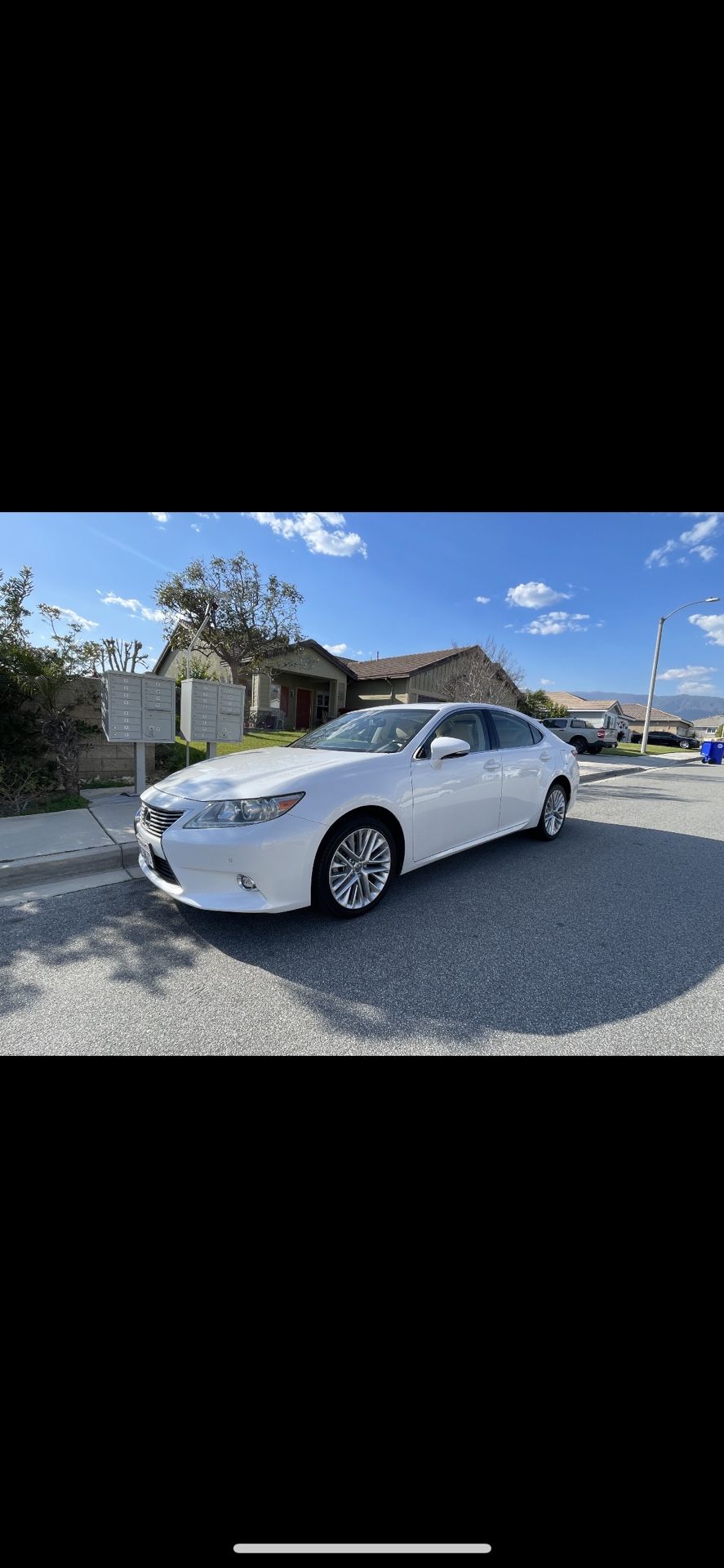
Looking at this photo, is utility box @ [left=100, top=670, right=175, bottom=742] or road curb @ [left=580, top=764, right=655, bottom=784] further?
road curb @ [left=580, top=764, right=655, bottom=784]

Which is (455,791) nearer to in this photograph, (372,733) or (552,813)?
(372,733)

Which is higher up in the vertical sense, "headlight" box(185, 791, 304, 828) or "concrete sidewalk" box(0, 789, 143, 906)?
"headlight" box(185, 791, 304, 828)

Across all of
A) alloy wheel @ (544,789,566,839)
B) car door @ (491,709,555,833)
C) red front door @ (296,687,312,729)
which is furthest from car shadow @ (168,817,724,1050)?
red front door @ (296,687,312,729)

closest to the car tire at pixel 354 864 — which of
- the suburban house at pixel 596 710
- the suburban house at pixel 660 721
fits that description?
the suburban house at pixel 596 710

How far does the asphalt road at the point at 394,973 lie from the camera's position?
212cm

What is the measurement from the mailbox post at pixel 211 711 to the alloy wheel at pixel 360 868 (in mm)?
4110

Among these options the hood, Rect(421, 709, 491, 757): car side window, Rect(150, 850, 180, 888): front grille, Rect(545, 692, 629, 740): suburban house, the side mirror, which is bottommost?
Rect(150, 850, 180, 888): front grille

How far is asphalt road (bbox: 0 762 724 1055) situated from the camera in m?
2.12

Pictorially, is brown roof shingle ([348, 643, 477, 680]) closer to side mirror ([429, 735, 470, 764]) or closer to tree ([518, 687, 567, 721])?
tree ([518, 687, 567, 721])

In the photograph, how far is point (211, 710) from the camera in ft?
22.2

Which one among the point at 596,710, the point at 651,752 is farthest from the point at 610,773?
the point at 596,710

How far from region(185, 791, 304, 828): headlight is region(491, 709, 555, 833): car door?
222 centimetres
